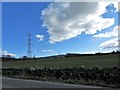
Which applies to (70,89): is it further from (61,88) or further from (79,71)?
(79,71)

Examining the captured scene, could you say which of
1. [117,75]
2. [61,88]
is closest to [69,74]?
[117,75]

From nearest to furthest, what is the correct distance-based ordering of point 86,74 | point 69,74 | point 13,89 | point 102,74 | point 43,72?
1. point 13,89
2. point 102,74
3. point 86,74
4. point 69,74
5. point 43,72

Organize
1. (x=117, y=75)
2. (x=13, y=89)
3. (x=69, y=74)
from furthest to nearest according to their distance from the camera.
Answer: (x=69, y=74)
(x=117, y=75)
(x=13, y=89)

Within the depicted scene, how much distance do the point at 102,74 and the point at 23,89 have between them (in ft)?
23.1

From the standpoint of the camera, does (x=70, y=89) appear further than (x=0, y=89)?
No

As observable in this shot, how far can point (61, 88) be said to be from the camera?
13.8m

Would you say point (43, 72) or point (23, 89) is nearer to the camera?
point (23, 89)

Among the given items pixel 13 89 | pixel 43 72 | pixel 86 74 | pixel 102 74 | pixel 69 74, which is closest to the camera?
pixel 13 89

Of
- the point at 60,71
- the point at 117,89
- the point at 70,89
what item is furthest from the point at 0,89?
the point at 60,71

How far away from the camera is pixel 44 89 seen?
13516mm

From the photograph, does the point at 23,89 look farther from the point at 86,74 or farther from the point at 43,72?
the point at 43,72

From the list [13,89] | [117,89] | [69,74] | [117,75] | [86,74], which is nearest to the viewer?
[117,89]

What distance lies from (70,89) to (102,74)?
6.28 meters

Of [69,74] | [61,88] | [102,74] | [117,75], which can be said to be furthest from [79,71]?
[61,88]
